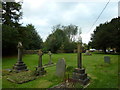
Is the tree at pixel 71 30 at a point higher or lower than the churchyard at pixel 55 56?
higher

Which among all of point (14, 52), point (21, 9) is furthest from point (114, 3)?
point (14, 52)

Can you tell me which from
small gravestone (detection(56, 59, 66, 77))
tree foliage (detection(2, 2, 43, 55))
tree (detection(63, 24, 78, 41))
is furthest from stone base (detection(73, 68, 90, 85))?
tree (detection(63, 24, 78, 41))

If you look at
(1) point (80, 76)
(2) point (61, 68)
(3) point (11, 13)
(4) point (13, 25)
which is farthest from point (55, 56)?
(1) point (80, 76)

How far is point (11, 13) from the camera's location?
653 inches

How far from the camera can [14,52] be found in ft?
60.1

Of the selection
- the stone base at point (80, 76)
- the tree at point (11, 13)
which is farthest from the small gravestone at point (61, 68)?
the tree at point (11, 13)

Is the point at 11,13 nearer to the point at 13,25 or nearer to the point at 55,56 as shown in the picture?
the point at 13,25

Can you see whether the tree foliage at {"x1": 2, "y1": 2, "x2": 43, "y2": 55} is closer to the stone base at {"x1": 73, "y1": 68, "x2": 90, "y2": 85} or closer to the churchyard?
the churchyard

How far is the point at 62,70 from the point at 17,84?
248 centimetres

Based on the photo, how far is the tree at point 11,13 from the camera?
615 inches

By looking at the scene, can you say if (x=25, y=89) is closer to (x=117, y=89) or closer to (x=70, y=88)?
(x=70, y=88)

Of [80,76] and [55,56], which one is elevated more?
[80,76]

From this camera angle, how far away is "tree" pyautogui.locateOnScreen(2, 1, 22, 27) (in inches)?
615

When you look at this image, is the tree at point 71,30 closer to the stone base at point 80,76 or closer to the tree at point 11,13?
the tree at point 11,13
